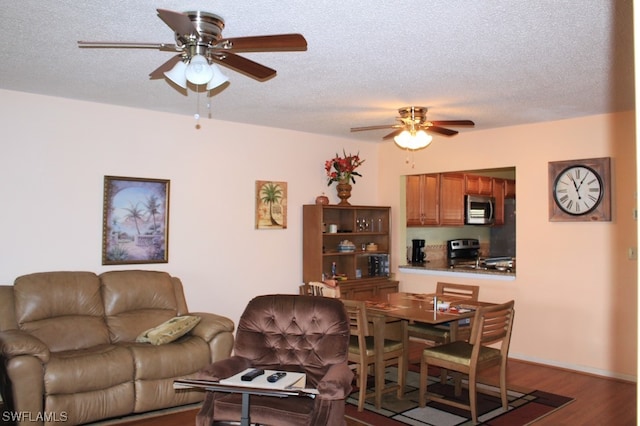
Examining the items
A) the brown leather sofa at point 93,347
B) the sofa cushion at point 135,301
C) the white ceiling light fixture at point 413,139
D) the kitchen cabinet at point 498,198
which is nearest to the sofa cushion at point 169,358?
the brown leather sofa at point 93,347

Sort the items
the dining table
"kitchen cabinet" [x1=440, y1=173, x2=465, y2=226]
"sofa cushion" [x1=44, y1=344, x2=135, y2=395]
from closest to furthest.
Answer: "sofa cushion" [x1=44, y1=344, x2=135, y2=395]
the dining table
"kitchen cabinet" [x1=440, y1=173, x2=465, y2=226]

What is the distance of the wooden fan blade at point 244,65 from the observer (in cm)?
281

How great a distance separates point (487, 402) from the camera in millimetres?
4336

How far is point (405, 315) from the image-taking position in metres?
4.03

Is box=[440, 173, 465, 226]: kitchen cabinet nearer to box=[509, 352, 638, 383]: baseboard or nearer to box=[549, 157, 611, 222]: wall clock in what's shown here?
box=[549, 157, 611, 222]: wall clock

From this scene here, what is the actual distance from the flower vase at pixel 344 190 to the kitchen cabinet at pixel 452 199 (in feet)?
4.41

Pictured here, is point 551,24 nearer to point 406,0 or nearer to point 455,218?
point 406,0

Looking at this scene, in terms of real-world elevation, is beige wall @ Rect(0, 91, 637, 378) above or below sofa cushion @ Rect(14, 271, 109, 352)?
above

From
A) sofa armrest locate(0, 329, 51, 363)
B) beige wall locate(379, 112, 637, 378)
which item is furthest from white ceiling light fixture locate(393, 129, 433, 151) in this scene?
sofa armrest locate(0, 329, 51, 363)

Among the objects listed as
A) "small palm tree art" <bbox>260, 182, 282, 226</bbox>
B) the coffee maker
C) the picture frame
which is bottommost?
the coffee maker

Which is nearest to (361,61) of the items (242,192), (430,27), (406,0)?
(430,27)

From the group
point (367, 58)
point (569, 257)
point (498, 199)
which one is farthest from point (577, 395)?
point (498, 199)

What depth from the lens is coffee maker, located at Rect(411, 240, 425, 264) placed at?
738cm

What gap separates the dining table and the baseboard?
1.50m
